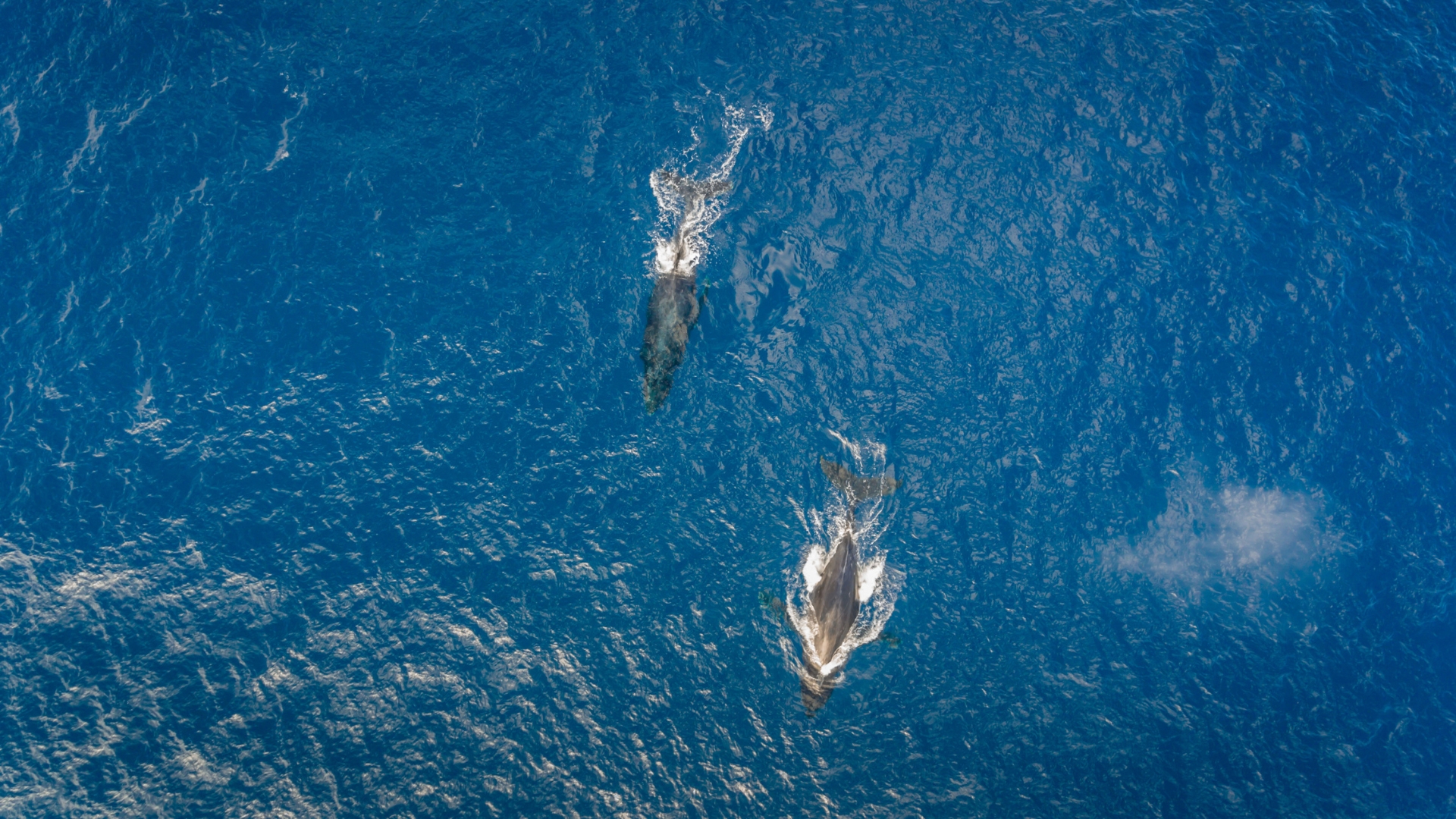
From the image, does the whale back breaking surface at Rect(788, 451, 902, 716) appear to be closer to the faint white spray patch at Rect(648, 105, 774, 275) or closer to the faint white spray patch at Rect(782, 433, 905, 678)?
the faint white spray patch at Rect(782, 433, 905, 678)

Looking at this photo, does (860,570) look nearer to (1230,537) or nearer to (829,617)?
(829,617)

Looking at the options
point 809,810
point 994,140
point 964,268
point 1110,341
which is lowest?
point 809,810

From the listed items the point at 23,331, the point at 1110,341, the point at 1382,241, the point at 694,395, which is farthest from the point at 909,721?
the point at 23,331

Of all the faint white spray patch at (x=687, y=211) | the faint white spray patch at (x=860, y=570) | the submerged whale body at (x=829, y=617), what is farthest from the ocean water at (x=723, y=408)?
the submerged whale body at (x=829, y=617)

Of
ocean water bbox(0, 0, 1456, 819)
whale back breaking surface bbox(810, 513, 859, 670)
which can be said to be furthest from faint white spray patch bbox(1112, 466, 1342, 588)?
whale back breaking surface bbox(810, 513, 859, 670)

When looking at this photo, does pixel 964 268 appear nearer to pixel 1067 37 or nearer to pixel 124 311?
pixel 1067 37

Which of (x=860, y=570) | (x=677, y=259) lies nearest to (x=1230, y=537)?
(x=860, y=570)
